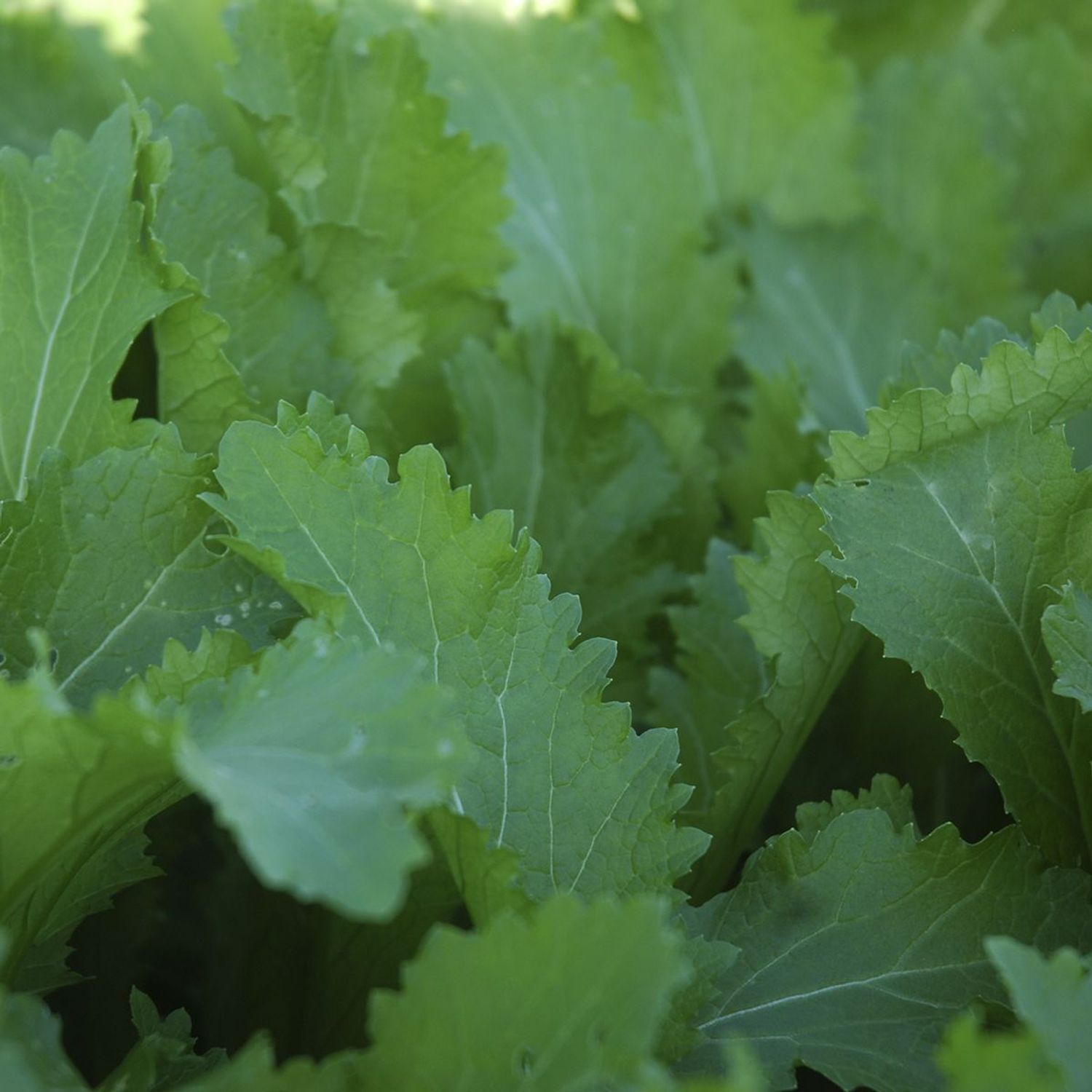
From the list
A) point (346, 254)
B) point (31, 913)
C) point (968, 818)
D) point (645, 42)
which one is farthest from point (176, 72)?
point (968, 818)

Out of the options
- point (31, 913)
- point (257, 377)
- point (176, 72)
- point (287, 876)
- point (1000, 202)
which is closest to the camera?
point (287, 876)

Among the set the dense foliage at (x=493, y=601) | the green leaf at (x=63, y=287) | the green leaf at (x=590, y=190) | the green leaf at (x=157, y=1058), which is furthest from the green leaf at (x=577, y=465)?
the green leaf at (x=157, y=1058)

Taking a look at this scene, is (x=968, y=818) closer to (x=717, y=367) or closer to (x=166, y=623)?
(x=717, y=367)

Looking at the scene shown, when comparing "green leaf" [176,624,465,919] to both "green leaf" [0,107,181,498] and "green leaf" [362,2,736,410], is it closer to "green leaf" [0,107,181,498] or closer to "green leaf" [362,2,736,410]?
"green leaf" [0,107,181,498]

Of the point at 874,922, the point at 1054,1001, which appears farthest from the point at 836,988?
the point at 1054,1001

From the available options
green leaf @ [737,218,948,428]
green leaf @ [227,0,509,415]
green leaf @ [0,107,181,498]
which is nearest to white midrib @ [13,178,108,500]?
green leaf @ [0,107,181,498]

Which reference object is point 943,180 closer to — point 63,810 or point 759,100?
point 759,100

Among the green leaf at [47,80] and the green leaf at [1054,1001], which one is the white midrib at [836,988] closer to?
the green leaf at [1054,1001]
